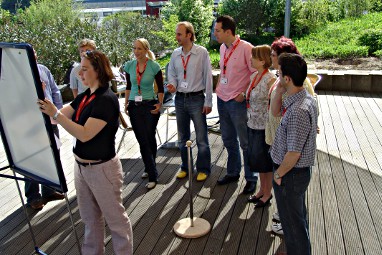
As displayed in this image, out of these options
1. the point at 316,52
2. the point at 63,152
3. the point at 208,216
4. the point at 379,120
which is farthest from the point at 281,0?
the point at 208,216

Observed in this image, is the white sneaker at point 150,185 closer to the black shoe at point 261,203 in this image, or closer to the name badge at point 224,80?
the black shoe at point 261,203

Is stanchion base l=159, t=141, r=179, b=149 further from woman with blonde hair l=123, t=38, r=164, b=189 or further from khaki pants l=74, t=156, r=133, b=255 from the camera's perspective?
khaki pants l=74, t=156, r=133, b=255

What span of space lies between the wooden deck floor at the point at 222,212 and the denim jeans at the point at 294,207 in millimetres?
445

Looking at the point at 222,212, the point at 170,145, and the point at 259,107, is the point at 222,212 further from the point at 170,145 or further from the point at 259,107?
the point at 170,145

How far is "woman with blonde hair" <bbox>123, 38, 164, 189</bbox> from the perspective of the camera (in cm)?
390

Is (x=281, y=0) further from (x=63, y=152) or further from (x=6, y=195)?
(x=6, y=195)

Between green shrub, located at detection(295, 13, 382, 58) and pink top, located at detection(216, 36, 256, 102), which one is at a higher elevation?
pink top, located at detection(216, 36, 256, 102)

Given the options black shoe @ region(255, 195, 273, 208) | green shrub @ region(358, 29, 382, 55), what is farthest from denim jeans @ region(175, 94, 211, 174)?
green shrub @ region(358, 29, 382, 55)

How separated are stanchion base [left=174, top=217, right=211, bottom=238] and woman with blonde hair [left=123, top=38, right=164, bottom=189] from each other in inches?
32.6

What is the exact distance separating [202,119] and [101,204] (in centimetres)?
169

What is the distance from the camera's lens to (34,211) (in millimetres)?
3701

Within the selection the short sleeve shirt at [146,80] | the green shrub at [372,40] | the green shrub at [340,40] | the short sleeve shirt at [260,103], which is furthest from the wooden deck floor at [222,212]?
the green shrub at [372,40]

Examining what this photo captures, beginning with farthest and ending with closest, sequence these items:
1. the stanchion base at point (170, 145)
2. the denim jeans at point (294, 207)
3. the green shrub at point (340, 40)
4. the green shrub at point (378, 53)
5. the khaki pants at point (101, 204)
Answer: the green shrub at point (340, 40), the green shrub at point (378, 53), the stanchion base at point (170, 145), the khaki pants at point (101, 204), the denim jeans at point (294, 207)

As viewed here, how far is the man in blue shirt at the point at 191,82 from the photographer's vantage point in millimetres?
3850
